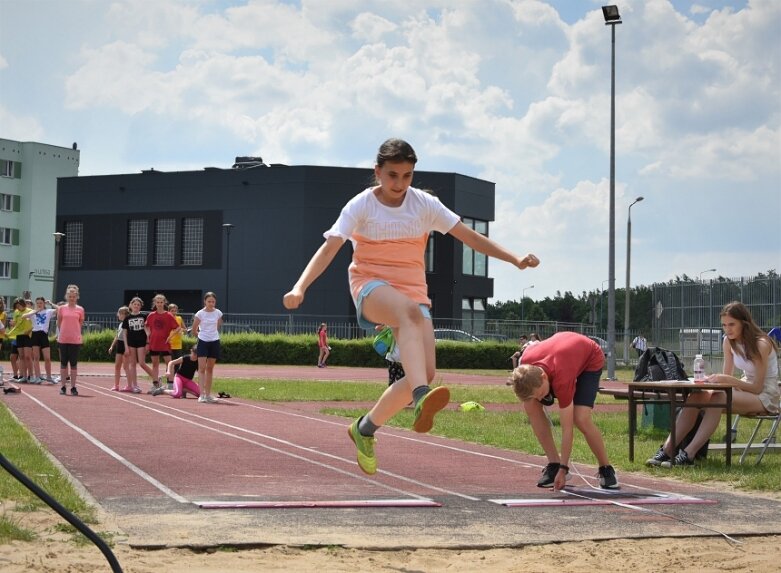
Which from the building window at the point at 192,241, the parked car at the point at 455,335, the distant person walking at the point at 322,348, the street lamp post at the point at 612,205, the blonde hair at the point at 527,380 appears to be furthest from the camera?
the building window at the point at 192,241

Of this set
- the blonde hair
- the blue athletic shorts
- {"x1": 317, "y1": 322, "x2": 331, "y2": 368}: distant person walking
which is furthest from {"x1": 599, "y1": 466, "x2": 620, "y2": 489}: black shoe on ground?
{"x1": 317, "y1": 322, "x2": 331, "y2": 368}: distant person walking

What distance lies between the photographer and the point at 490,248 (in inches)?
274

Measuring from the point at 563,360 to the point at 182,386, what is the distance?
1319cm

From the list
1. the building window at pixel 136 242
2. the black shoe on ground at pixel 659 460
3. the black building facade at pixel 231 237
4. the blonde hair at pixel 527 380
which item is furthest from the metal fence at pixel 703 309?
the building window at pixel 136 242

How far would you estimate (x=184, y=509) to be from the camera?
742cm

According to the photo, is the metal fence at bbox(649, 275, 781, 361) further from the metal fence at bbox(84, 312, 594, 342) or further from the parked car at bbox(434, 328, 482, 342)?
the metal fence at bbox(84, 312, 594, 342)

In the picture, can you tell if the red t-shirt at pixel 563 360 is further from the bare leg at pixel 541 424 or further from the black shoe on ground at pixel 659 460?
the black shoe on ground at pixel 659 460

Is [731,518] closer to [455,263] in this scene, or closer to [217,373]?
[217,373]

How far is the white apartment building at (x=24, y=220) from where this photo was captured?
8869 centimetres

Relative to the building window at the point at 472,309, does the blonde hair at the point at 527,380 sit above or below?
below

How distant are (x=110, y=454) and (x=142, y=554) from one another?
16.3ft

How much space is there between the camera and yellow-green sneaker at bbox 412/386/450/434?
6176mm

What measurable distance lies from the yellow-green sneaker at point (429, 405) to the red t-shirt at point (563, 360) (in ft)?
8.19

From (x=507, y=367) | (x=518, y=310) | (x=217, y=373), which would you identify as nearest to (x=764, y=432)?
(x=217, y=373)
